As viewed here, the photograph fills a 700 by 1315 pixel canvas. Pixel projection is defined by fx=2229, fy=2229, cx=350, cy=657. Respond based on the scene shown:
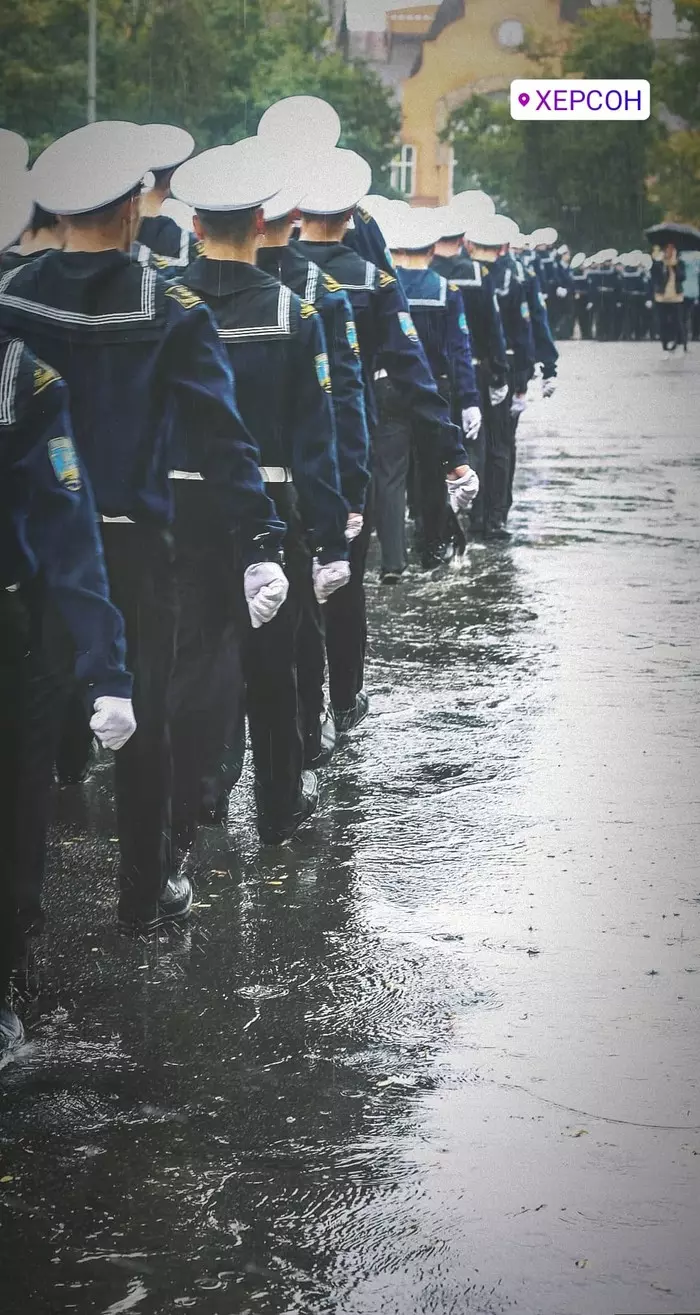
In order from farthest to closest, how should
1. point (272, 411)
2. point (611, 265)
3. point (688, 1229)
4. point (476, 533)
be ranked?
1. point (476, 533)
2. point (611, 265)
3. point (272, 411)
4. point (688, 1229)

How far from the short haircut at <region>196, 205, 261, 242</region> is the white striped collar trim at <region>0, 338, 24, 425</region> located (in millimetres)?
1529

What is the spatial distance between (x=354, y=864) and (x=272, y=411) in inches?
48.6

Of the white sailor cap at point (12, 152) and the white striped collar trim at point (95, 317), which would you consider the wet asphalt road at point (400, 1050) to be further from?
the white sailor cap at point (12, 152)

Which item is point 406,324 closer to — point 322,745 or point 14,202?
point 322,745

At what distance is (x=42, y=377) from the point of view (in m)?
4.41

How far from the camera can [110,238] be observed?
505cm

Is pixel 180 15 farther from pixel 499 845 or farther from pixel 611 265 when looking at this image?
pixel 499 845

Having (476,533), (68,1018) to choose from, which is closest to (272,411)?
(68,1018)

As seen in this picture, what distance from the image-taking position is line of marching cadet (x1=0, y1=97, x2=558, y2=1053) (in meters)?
4.57

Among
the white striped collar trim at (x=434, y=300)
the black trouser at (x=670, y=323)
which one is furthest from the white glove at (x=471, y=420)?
the black trouser at (x=670, y=323)

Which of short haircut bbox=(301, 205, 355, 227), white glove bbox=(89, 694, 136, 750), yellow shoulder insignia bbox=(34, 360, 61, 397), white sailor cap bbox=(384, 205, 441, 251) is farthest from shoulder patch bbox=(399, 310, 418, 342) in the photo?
yellow shoulder insignia bbox=(34, 360, 61, 397)

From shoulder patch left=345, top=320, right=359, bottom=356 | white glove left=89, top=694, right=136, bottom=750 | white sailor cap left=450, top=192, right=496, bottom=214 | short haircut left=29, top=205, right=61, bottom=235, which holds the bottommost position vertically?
white glove left=89, top=694, right=136, bottom=750

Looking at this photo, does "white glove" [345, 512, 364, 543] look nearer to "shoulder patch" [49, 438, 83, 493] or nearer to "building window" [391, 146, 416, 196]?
"shoulder patch" [49, 438, 83, 493]

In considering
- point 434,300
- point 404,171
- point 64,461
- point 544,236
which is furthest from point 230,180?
point 544,236
